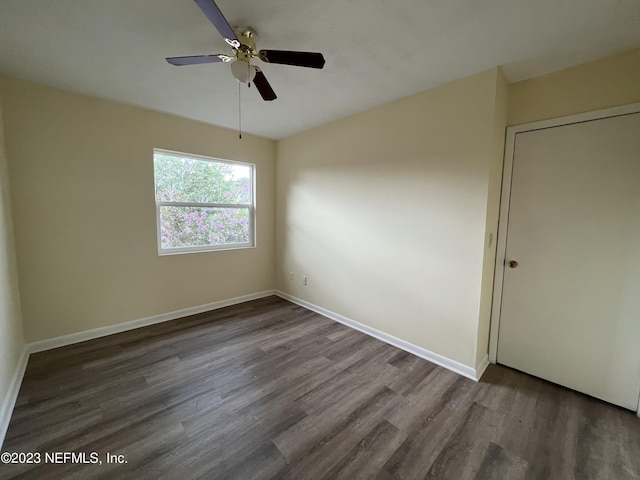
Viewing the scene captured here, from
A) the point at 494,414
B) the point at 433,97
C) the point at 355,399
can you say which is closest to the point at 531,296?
the point at 494,414

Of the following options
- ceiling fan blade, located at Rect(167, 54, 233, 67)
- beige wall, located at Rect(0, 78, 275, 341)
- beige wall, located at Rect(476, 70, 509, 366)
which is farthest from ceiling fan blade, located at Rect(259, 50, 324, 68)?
beige wall, located at Rect(0, 78, 275, 341)

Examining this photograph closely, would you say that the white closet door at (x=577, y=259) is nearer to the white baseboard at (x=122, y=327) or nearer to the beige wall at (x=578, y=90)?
the beige wall at (x=578, y=90)

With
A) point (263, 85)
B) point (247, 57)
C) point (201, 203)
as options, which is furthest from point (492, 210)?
point (201, 203)

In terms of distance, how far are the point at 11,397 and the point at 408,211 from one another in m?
3.41

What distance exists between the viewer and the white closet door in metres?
1.79

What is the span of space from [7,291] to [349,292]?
9.91 feet

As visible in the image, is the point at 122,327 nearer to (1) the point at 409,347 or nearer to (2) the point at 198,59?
(2) the point at 198,59

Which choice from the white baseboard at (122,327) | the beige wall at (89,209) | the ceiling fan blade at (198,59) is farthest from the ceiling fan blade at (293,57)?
the white baseboard at (122,327)

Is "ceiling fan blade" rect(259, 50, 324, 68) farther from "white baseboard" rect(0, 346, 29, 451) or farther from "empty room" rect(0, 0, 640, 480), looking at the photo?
"white baseboard" rect(0, 346, 29, 451)

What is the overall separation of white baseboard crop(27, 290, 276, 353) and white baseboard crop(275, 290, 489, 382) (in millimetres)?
1265

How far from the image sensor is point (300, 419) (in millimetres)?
1717

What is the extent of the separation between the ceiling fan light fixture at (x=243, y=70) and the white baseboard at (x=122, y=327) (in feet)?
9.47

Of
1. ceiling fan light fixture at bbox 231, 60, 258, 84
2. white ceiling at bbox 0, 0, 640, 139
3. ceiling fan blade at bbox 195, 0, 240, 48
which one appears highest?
white ceiling at bbox 0, 0, 640, 139

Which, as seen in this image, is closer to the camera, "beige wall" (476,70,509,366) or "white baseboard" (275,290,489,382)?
"beige wall" (476,70,509,366)
